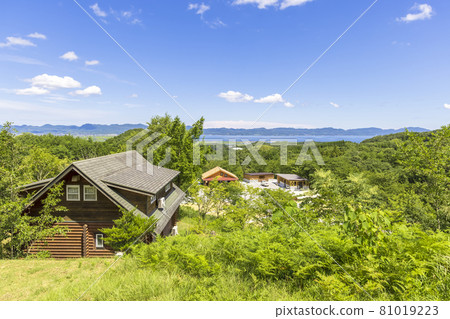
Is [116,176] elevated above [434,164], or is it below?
below

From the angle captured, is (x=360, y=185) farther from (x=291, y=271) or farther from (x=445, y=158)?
(x=291, y=271)

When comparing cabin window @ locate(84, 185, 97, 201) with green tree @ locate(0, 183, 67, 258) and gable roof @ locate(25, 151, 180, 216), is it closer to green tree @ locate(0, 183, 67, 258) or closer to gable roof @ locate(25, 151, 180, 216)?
gable roof @ locate(25, 151, 180, 216)

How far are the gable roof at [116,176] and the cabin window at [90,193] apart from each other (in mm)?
749

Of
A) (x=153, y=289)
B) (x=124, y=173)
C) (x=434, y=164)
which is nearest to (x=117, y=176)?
(x=124, y=173)

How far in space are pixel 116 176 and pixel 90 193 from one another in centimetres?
182

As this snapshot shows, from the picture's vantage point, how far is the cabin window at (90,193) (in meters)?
13.1

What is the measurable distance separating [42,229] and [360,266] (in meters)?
15.8

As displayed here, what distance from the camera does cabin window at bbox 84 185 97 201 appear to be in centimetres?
1311

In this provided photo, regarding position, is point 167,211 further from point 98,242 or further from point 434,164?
point 434,164

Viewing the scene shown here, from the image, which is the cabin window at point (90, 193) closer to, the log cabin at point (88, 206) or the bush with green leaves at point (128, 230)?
the log cabin at point (88, 206)

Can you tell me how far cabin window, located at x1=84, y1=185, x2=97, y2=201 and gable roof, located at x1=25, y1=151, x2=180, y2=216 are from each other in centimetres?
75

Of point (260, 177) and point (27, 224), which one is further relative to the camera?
point (260, 177)

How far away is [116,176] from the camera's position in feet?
46.6
